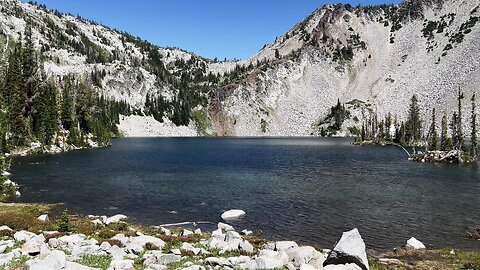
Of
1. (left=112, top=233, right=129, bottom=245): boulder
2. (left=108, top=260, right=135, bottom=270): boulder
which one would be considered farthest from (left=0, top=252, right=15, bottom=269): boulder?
(left=112, top=233, right=129, bottom=245): boulder

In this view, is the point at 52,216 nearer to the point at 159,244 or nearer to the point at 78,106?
the point at 159,244

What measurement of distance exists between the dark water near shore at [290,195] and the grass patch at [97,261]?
63.3 ft

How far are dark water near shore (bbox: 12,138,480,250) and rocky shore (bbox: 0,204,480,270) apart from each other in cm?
709

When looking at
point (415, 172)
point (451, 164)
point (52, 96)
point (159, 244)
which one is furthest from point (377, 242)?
point (52, 96)

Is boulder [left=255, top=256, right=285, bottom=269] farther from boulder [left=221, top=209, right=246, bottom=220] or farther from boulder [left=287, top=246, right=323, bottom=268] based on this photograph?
boulder [left=221, top=209, right=246, bottom=220]

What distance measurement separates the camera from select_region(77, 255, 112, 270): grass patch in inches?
771

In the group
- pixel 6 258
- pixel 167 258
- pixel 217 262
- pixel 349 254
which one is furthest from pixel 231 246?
pixel 6 258

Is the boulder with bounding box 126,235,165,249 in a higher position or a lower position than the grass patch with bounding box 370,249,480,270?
higher

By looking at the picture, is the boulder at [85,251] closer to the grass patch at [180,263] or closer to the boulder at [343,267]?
the grass patch at [180,263]

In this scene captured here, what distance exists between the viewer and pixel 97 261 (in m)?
20.6

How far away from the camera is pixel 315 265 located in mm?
22344

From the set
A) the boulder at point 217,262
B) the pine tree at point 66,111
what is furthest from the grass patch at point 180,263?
the pine tree at point 66,111

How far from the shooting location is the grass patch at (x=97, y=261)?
19.6 metres

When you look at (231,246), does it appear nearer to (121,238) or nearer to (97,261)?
(121,238)
